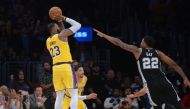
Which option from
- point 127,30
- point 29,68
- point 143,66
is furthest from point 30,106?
point 127,30

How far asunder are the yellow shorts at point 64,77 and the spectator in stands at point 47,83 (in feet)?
11.0

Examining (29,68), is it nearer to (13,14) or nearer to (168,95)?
(13,14)

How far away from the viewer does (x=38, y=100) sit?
49.9 feet

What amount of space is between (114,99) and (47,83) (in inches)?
75.8

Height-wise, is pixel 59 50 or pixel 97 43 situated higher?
pixel 97 43

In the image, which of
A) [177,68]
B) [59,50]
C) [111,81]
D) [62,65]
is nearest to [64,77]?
[62,65]

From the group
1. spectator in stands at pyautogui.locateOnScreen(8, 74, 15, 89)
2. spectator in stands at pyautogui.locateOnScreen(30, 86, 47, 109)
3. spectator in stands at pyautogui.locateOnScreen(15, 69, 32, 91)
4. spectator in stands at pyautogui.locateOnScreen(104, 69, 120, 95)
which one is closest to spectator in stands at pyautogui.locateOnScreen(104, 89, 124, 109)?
spectator in stands at pyautogui.locateOnScreen(104, 69, 120, 95)

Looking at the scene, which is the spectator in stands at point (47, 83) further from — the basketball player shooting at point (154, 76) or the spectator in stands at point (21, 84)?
the basketball player shooting at point (154, 76)

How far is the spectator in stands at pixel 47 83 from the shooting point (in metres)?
15.6

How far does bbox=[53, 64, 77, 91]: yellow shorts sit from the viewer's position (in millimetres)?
12227

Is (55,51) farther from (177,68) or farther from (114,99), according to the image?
(114,99)

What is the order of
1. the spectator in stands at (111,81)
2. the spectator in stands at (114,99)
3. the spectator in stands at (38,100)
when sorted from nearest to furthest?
the spectator in stands at (38,100), the spectator in stands at (114,99), the spectator in stands at (111,81)

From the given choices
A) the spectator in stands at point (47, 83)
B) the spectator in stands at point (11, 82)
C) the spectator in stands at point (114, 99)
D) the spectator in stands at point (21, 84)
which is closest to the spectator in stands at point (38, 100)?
the spectator in stands at point (47, 83)

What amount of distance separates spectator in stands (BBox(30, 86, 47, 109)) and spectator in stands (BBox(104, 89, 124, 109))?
2241mm
